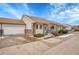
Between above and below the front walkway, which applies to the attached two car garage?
above

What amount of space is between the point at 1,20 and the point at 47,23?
2.79 ft

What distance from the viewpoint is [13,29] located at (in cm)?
297

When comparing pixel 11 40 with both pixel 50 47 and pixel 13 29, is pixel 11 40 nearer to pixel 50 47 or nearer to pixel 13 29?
pixel 13 29

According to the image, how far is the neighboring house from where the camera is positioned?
292 cm

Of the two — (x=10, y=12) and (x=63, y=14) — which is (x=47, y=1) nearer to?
(x=63, y=14)

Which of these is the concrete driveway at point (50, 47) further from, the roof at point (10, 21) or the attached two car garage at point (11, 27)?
the roof at point (10, 21)

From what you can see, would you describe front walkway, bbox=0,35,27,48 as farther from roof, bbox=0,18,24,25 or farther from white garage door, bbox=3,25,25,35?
roof, bbox=0,18,24,25

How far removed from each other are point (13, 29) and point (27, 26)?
27 centimetres

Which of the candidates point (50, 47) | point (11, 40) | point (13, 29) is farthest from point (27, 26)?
point (50, 47)

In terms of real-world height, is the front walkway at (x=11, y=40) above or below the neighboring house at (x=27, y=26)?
below

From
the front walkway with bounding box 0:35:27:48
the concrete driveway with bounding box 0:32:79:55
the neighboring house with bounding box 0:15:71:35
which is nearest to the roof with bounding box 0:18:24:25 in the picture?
the neighboring house with bounding box 0:15:71:35

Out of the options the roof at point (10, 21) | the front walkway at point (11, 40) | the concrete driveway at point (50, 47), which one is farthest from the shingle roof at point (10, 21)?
the concrete driveway at point (50, 47)

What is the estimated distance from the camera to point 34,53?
2.89 metres

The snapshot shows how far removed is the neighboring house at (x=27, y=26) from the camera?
9.57ft
